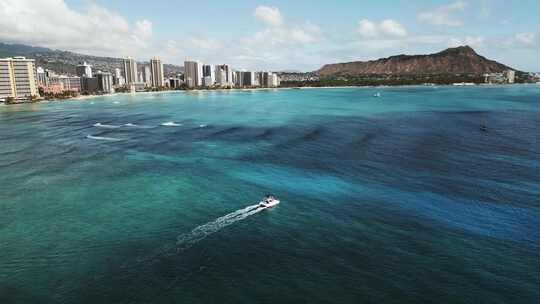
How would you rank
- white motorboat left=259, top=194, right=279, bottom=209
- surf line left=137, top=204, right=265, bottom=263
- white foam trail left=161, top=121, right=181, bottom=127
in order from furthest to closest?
1. white foam trail left=161, top=121, right=181, bottom=127
2. white motorboat left=259, top=194, right=279, bottom=209
3. surf line left=137, top=204, right=265, bottom=263

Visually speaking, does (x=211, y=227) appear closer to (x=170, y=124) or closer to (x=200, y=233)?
(x=200, y=233)

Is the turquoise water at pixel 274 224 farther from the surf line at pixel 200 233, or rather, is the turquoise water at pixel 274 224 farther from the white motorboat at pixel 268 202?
the white motorboat at pixel 268 202

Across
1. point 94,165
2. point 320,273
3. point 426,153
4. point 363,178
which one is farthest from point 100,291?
point 426,153

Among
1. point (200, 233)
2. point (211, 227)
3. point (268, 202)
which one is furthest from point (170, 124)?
point (200, 233)

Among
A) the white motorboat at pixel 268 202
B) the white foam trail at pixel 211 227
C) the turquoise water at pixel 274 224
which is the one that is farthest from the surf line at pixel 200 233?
the white motorboat at pixel 268 202

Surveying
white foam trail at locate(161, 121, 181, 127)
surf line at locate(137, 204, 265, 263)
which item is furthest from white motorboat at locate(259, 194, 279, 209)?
white foam trail at locate(161, 121, 181, 127)

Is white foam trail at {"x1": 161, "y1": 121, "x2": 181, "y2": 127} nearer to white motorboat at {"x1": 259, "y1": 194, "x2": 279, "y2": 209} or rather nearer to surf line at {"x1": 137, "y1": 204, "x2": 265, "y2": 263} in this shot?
white motorboat at {"x1": 259, "y1": 194, "x2": 279, "y2": 209}

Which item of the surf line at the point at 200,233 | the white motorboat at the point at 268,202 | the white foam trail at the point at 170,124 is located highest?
the white foam trail at the point at 170,124
